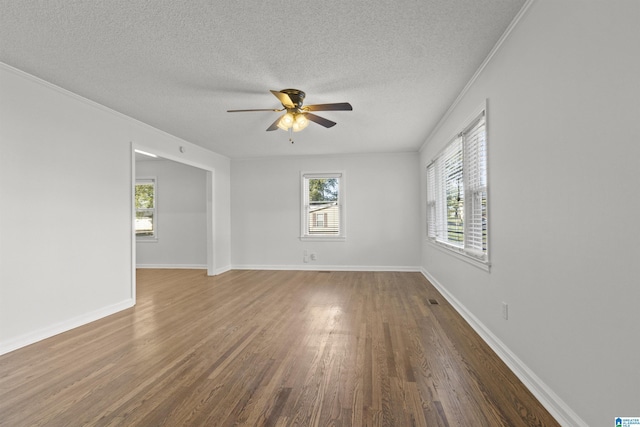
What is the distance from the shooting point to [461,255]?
393 centimetres

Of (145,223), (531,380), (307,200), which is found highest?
(307,200)

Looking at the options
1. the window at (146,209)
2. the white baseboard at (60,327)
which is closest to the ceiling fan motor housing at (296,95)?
the white baseboard at (60,327)

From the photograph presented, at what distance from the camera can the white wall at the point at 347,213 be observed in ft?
23.6

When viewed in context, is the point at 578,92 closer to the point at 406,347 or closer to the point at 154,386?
the point at 406,347

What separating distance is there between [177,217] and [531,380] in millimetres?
7602

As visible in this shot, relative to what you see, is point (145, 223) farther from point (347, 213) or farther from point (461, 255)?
point (461, 255)

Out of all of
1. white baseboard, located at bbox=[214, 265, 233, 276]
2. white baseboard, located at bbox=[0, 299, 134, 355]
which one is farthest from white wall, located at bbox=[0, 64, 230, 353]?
white baseboard, located at bbox=[214, 265, 233, 276]

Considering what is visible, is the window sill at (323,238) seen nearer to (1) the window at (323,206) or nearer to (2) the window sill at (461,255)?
(1) the window at (323,206)

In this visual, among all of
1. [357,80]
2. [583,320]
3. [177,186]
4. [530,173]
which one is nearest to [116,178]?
[357,80]

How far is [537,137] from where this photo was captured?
6.98 feet

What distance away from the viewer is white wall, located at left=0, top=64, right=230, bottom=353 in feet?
10.0

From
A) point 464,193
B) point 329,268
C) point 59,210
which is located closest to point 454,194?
point 464,193

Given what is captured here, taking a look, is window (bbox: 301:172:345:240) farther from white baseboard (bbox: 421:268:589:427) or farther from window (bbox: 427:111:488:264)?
white baseboard (bbox: 421:268:589:427)

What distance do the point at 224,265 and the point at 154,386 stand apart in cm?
522
